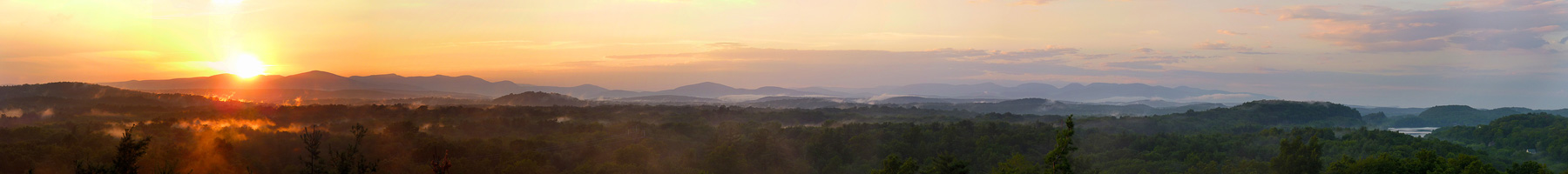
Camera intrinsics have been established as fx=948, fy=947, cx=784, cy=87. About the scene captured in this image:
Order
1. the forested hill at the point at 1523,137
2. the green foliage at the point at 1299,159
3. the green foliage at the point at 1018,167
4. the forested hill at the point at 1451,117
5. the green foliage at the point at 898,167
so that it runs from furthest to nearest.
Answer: the forested hill at the point at 1451,117 < the forested hill at the point at 1523,137 < the green foliage at the point at 1299,159 < the green foliage at the point at 1018,167 < the green foliage at the point at 898,167

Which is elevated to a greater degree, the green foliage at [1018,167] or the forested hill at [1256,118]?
the forested hill at [1256,118]

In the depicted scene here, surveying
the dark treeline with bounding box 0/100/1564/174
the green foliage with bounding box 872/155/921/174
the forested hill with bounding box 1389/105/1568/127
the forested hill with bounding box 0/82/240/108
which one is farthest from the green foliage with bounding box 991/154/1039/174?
the forested hill with bounding box 1389/105/1568/127

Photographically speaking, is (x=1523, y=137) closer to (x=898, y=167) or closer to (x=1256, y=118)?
(x=1256, y=118)

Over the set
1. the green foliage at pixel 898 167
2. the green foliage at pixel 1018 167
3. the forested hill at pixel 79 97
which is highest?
the forested hill at pixel 79 97

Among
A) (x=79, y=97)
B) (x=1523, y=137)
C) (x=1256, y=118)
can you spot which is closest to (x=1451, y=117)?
(x=1256, y=118)

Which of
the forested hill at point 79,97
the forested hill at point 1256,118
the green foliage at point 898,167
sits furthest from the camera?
the forested hill at point 1256,118

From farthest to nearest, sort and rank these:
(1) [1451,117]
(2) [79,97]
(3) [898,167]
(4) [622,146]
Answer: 1. (1) [1451,117]
2. (2) [79,97]
3. (4) [622,146]
4. (3) [898,167]

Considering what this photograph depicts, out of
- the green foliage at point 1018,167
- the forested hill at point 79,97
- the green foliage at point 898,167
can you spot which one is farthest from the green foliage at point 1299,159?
the forested hill at point 79,97

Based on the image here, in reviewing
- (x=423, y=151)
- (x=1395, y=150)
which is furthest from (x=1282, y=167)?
(x=423, y=151)

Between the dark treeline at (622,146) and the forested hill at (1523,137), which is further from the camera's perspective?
the forested hill at (1523,137)

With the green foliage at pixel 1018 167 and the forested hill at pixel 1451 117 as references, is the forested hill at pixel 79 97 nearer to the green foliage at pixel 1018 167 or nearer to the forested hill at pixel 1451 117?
the green foliage at pixel 1018 167

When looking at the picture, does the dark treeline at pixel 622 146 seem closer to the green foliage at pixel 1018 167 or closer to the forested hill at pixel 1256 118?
the green foliage at pixel 1018 167

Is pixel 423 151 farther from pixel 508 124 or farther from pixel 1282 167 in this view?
pixel 1282 167

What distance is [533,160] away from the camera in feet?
209
